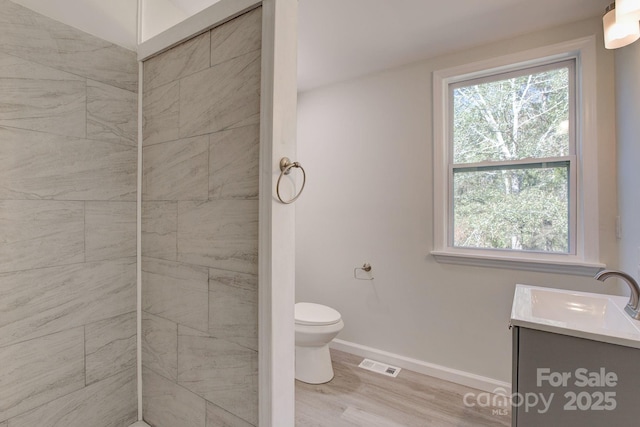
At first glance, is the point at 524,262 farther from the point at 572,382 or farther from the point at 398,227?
the point at 572,382

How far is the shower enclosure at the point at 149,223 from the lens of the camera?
1.10 m

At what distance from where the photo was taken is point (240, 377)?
1146 millimetres

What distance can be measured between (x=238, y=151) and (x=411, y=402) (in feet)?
6.28

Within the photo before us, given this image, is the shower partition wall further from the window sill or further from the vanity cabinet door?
→ the window sill

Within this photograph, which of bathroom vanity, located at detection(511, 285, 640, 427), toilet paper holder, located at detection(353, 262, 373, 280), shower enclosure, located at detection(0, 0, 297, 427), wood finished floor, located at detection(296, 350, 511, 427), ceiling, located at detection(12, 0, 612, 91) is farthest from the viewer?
toilet paper holder, located at detection(353, 262, 373, 280)

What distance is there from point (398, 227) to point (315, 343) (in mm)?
1100

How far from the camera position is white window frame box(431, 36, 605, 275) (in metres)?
1.82

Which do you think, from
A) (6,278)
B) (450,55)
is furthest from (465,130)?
(6,278)

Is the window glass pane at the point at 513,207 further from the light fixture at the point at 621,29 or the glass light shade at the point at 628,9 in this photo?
the glass light shade at the point at 628,9

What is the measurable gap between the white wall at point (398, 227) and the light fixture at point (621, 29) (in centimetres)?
52

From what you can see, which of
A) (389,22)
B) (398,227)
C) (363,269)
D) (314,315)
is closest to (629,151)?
(398,227)

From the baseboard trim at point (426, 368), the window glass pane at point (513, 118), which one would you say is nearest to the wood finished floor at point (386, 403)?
the baseboard trim at point (426, 368)

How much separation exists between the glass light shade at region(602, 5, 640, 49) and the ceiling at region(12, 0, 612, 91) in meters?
0.43

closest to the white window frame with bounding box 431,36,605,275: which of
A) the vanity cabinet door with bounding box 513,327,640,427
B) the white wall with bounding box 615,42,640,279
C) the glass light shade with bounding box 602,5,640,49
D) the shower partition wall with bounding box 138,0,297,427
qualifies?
the white wall with bounding box 615,42,640,279
